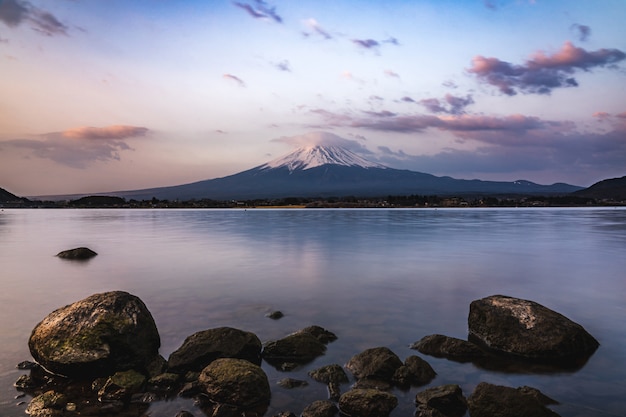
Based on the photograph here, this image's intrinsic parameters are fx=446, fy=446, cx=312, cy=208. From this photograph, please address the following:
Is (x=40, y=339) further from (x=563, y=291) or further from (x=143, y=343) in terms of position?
(x=563, y=291)

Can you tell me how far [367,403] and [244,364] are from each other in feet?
8.02

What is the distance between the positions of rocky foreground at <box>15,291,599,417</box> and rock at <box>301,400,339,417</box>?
0.02 metres

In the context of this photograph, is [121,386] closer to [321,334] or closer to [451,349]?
[321,334]

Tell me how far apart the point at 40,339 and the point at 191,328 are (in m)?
4.25

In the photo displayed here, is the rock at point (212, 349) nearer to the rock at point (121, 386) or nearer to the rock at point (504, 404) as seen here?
the rock at point (121, 386)

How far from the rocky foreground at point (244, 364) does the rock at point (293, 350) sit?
0.08ft

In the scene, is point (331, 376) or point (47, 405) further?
point (331, 376)

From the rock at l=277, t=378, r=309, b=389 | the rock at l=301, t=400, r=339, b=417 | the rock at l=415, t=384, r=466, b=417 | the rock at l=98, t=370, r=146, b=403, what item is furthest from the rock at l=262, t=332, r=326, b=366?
the rock at l=415, t=384, r=466, b=417

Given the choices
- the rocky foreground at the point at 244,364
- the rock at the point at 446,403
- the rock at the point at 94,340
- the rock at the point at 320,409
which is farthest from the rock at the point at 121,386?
the rock at the point at 446,403

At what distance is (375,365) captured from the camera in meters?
9.07

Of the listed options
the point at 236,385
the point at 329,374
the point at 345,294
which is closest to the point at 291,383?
the point at 329,374

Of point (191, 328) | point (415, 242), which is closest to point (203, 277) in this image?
point (191, 328)

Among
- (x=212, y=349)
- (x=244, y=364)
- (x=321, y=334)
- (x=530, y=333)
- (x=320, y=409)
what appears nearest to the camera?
(x=320, y=409)

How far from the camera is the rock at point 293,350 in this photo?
10094mm
